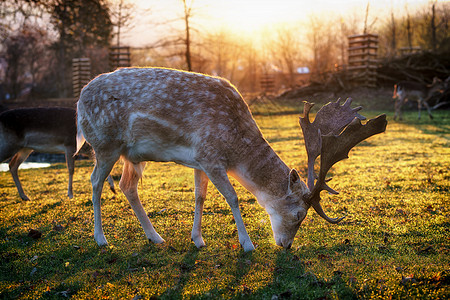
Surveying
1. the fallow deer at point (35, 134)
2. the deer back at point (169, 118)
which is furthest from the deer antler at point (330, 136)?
the fallow deer at point (35, 134)

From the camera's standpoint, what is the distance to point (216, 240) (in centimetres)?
582

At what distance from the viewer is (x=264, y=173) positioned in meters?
5.38

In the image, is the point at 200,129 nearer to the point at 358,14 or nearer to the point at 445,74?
the point at 445,74

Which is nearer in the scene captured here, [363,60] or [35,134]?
[35,134]

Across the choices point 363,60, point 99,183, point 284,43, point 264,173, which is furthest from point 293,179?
point 284,43

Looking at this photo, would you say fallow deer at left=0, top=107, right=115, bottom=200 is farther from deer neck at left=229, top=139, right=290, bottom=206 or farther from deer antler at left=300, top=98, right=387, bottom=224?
deer antler at left=300, top=98, right=387, bottom=224

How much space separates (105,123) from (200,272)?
243 centimetres

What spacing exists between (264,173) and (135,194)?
201 cm

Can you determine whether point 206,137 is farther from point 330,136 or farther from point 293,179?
point 330,136

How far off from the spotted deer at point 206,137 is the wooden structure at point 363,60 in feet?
108

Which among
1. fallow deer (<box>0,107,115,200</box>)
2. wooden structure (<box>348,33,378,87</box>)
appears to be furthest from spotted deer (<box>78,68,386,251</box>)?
wooden structure (<box>348,33,378,87</box>)

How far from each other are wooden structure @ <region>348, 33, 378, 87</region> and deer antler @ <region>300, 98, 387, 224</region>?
107 ft

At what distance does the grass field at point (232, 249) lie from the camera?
4.21 meters

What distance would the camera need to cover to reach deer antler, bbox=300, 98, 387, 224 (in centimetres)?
482
